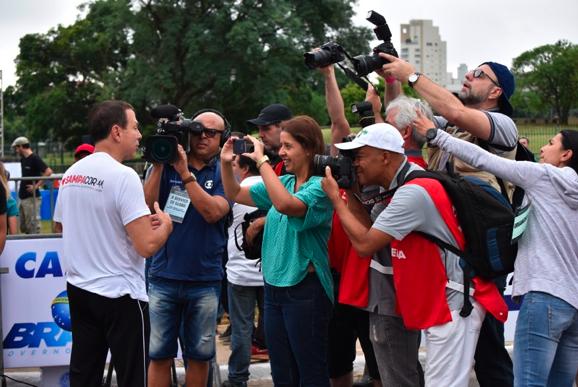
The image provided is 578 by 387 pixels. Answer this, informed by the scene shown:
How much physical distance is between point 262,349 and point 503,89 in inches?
148

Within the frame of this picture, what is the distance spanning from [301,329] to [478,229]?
1.19 metres

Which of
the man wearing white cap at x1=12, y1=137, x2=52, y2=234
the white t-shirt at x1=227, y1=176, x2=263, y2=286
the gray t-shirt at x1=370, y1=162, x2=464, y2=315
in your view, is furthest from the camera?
the man wearing white cap at x1=12, y1=137, x2=52, y2=234

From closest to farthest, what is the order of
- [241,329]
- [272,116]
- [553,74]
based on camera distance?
[272,116] → [241,329] → [553,74]

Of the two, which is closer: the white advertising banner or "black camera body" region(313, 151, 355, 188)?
"black camera body" region(313, 151, 355, 188)

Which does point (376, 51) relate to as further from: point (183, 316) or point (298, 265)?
point (183, 316)

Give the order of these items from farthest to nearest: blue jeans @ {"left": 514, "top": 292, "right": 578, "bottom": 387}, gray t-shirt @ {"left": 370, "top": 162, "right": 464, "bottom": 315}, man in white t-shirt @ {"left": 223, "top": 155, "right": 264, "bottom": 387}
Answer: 1. man in white t-shirt @ {"left": 223, "top": 155, "right": 264, "bottom": 387}
2. blue jeans @ {"left": 514, "top": 292, "right": 578, "bottom": 387}
3. gray t-shirt @ {"left": 370, "top": 162, "right": 464, "bottom": 315}

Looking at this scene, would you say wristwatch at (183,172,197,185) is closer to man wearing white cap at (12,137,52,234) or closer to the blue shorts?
the blue shorts

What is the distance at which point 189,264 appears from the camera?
5.25m

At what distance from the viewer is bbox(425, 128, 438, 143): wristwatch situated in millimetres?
4055

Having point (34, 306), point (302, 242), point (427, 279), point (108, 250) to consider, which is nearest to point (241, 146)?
point (302, 242)

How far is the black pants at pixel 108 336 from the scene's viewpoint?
4355 mm

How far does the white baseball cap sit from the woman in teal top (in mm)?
533

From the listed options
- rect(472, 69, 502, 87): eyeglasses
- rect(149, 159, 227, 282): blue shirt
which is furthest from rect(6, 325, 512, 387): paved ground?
rect(472, 69, 502, 87): eyeglasses

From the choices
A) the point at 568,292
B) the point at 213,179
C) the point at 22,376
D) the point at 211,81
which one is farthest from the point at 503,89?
the point at 211,81
